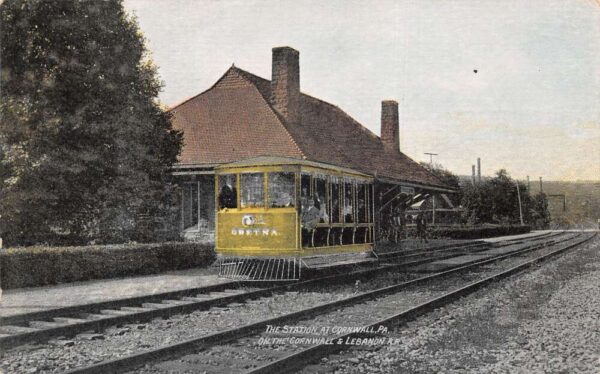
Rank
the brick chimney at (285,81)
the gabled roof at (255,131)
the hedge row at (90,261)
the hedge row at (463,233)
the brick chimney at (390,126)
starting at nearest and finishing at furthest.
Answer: the hedge row at (90,261) < the gabled roof at (255,131) < the brick chimney at (285,81) < the brick chimney at (390,126) < the hedge row at (463,233)

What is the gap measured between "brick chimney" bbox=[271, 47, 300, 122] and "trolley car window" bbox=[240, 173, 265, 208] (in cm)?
914

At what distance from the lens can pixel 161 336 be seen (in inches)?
263

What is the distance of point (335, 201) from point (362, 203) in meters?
1.69

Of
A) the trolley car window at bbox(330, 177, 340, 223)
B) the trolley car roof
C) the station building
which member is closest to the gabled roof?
the station building

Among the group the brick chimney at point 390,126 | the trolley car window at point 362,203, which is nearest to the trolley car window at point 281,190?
the trolley car window at point 362,203

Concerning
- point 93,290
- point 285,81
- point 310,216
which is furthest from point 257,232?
point 285,81

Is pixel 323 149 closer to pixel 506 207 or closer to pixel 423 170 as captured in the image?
pixel 423 170

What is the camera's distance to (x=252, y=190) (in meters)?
11.6

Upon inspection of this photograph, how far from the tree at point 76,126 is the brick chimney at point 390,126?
1710cm

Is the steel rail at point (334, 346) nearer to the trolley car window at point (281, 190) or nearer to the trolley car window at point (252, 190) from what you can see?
the trolley car window at point (281, 190)

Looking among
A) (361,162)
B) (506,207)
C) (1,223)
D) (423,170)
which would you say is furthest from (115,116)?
(506,207)

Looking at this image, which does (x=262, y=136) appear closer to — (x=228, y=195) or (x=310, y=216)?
(x=228, y=195)

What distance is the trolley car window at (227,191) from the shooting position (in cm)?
1177

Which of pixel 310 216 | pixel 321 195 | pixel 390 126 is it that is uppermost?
pixel 390 126
